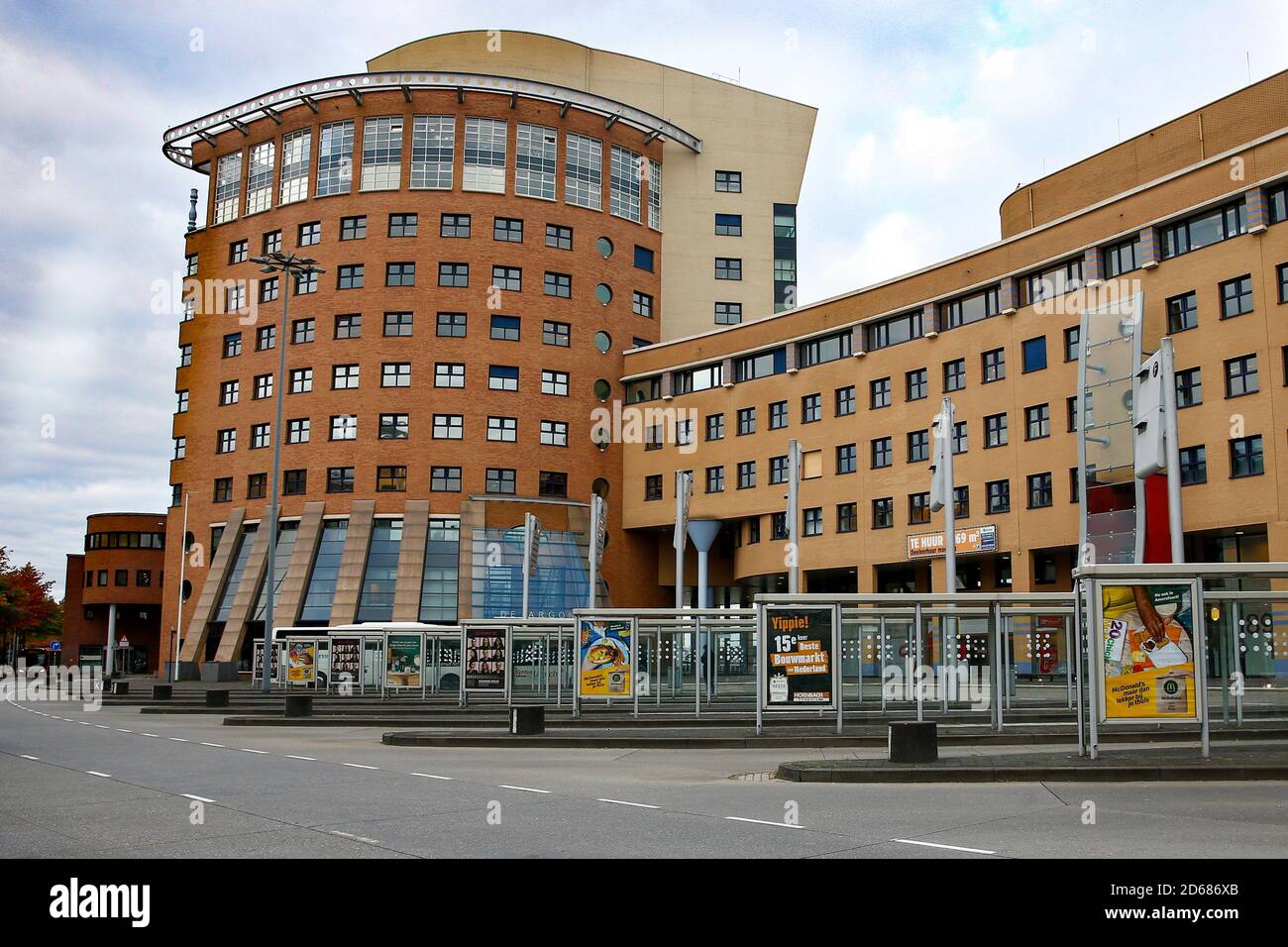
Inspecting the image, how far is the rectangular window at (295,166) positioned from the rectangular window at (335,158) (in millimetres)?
877

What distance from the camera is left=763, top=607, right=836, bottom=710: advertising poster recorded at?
20.3 meters

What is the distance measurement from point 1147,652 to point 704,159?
57.5 meters

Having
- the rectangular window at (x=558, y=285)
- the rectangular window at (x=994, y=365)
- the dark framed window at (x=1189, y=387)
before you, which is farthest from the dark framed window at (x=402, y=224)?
the dark framed window at (x=1189, y=387)

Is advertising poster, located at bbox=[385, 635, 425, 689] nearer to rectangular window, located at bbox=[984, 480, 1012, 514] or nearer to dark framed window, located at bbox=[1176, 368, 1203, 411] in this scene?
rectangular window, located at bbox=[984, 480, 1012, 514]

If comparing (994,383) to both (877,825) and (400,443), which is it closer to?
(400,443)

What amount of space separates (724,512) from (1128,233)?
23.1 metres

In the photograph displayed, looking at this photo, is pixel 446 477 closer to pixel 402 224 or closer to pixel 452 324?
pixel 452 324

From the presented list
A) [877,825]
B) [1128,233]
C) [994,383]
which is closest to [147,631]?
[994,383]

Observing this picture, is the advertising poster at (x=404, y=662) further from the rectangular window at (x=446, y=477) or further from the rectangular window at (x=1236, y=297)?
the rectangular window at (x=1236, y=297)

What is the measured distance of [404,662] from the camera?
38812 mm

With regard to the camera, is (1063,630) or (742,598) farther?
(742,598)

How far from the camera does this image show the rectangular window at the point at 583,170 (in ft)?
206

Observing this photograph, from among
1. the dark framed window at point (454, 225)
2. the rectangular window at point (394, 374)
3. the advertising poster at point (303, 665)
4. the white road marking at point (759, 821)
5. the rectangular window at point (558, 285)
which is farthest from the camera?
the rectangular window at point (558, 285)
